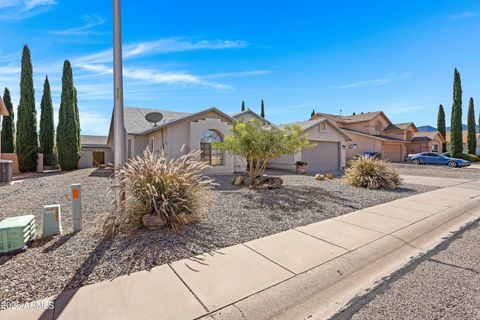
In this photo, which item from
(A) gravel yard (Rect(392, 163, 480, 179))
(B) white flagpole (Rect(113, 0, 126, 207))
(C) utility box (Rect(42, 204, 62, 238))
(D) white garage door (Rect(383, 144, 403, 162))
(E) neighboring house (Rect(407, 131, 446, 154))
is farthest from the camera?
(E) neighboring house (Rect(407, 131, 446, 154))

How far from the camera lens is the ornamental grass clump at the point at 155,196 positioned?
4.35 metres

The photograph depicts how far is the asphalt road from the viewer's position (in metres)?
2.57

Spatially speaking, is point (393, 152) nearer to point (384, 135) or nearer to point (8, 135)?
point (384, 135)

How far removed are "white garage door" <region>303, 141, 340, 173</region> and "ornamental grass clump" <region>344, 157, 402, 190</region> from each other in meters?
8.30

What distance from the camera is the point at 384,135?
1341 inches

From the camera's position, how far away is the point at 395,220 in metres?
5.65

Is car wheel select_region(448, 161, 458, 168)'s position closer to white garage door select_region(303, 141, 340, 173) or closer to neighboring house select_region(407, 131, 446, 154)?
neighboring house select_region(407, 131, 446, 154)

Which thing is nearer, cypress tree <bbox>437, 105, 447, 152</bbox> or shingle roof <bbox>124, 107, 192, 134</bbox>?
shingle roof <bbox>124, 107, 192, 134</bbox>

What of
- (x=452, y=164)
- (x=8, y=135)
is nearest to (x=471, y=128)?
(x=452, y=164)

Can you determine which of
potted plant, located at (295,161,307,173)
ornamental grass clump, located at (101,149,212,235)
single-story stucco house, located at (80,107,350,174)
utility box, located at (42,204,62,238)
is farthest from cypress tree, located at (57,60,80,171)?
potted plant, located at (295,161,307,173)

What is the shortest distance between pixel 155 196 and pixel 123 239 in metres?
0.88

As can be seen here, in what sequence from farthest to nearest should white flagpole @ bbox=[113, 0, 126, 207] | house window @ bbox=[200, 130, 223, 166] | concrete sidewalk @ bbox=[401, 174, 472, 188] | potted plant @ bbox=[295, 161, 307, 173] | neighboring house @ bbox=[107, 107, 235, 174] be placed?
potted plant @ bbox=[295, 161, 307, 173]
house window @ bbox=[200, 130, 223, 166]
neighboring house @ bbox=[107, 107, 235, 174]
concrete sidewalk @ bbox=[401, 174, 472, 188]
white flagpole @ bbox=[113, 0, 126, 207]

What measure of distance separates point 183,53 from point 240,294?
413 inches

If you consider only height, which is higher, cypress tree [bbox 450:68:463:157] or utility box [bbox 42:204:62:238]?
cypress tree [bbox 450:68:463:157]
